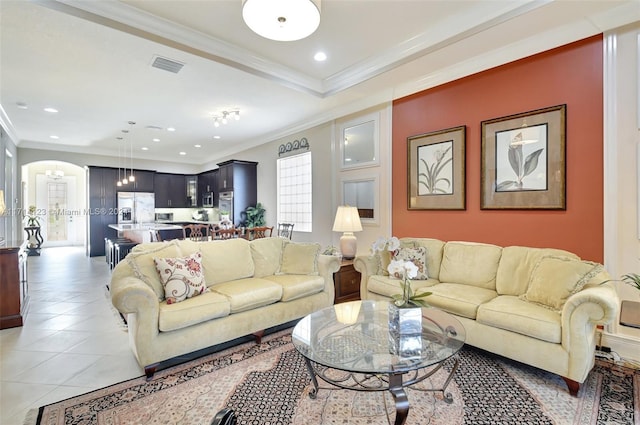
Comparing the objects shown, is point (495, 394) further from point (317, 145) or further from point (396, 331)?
point (317, 145)

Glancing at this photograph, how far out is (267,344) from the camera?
288 centimetres

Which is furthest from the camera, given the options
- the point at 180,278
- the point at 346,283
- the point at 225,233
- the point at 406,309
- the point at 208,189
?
the point at 208,189

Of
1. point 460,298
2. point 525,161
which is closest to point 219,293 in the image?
point 460,298

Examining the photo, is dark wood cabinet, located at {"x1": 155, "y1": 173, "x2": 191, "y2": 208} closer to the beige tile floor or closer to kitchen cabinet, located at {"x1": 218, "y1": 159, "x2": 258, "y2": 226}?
kitchen cabinet, located at {"x1": 218, "y1": 159, "x2": 258, "y2": 226}

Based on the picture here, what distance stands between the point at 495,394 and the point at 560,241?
1715 mm

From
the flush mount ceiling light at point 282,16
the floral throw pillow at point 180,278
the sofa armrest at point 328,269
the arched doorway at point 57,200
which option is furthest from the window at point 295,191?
the arched doorway at point 57,200

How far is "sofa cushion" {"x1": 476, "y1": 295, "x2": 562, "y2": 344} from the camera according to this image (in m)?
2.15

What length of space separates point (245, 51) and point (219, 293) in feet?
8.80

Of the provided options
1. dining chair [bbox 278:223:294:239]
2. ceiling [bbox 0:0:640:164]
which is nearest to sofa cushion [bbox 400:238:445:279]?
ceiling [bbox 0:0:640:164]

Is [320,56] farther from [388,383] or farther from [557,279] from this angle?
[388,383]

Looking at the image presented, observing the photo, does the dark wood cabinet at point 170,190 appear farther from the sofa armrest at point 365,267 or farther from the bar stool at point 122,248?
the sofa armrest at point 365,267

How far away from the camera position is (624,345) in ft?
8.43

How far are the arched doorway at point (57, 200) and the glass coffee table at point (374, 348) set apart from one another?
10.4 metres

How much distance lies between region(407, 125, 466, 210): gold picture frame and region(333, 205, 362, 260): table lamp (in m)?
0.78
